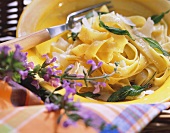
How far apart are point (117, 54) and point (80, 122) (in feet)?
1.32

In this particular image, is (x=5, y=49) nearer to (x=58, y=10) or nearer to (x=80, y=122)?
(x=80, y=122)

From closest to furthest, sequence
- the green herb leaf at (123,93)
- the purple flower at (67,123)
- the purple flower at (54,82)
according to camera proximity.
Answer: the purple flower at (67,123) < the purple flower at (54,82) < the green herb leaf at (123,93)

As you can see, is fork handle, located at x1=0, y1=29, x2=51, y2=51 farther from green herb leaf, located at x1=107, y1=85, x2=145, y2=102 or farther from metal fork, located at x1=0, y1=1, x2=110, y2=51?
green herb leaf, located at x1=107, y1=85, x2=145, y2=102

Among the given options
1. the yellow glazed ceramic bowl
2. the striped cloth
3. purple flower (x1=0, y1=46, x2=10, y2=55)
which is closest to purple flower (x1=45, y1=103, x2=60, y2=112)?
the striped cloth

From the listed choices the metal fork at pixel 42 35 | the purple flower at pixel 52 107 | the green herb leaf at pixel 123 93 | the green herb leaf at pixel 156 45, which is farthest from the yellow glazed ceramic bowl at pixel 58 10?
the purple flower at pixel 52 107

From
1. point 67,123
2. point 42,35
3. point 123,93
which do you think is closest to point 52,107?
point 67,123

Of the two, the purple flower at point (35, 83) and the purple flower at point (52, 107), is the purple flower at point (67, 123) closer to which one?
the purple flower at point (52, 107)

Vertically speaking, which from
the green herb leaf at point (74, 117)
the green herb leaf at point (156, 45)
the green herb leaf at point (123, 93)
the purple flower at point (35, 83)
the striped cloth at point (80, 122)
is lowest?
the green herb leaf at point (123, 93)

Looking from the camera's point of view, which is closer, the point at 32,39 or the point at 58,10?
the point at 32,39

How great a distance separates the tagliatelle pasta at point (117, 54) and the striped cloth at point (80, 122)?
A: 0.76 feet

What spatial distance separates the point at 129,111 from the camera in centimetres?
74

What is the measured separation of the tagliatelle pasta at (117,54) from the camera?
102cm

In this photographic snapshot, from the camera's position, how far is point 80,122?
68cm

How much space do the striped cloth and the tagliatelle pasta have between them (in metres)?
0.23
